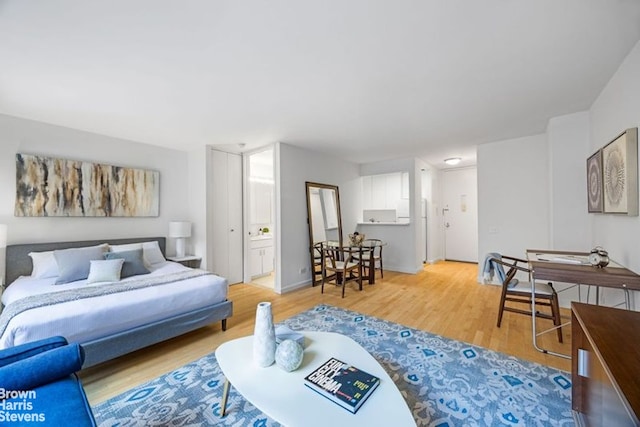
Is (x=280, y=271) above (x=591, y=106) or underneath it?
underneath

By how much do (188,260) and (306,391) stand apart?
3.49 m

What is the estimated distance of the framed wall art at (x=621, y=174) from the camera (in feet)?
6.32

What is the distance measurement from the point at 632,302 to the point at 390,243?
3.79 m

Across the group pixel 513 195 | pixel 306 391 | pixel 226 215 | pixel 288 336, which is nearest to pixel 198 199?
pixel 226 215

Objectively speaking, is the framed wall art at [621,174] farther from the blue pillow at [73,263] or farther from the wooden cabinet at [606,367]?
the blue pillow at [73,263]

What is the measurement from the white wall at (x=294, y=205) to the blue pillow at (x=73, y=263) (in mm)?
2340

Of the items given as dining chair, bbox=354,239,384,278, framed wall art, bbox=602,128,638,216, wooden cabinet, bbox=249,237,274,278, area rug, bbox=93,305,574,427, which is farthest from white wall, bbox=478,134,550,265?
wooden cabinet, bbox=249,237,274,278

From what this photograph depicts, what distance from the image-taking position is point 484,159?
4.49 metres

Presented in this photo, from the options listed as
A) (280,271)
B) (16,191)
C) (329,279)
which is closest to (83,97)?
(16,191)

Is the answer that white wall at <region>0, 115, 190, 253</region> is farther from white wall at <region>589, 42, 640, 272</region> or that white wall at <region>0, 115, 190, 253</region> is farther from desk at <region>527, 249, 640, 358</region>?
white wall at <region>589, 42, 640, 272</region>

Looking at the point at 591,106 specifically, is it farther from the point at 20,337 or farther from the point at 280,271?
the point at 20,337

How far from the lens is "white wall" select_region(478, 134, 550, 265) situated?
4012mm

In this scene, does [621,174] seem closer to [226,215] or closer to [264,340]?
[264,340]

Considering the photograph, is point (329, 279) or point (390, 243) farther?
point (390, 243)
